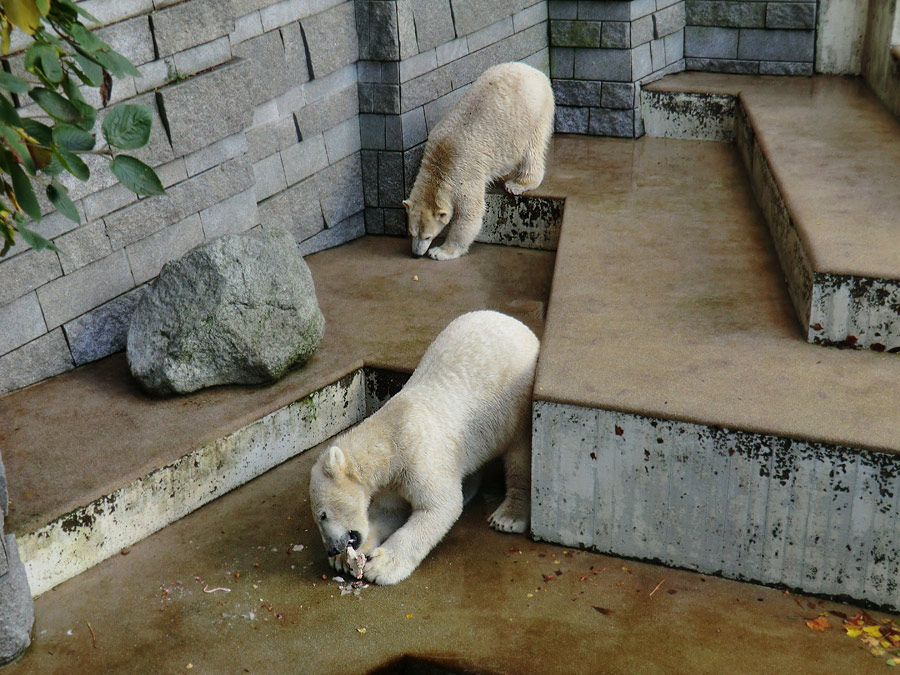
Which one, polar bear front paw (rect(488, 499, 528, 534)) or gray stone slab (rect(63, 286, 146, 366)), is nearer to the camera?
polar bear front paw (rect(488, 499, 528, 534))

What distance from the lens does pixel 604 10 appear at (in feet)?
20.2

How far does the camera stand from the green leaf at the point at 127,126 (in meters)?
2.33

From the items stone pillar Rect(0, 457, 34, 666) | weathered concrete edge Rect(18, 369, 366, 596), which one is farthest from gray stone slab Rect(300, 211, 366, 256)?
stone pillar Rect(0, 457, 34, 666)

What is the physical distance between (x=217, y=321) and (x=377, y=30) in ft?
7.09

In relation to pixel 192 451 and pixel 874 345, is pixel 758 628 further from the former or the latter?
pixel 192 451

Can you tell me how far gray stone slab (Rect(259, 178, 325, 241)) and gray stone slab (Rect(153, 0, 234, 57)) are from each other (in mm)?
952

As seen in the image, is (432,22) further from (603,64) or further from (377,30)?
(603,64)

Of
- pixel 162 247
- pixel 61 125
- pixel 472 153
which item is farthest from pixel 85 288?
pixel 472 153

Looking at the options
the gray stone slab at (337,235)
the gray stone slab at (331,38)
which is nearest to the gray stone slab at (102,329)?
the gray stone slab at (337,235)

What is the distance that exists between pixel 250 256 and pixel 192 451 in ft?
2.75

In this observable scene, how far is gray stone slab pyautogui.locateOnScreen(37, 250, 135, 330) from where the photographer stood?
3.80 metres

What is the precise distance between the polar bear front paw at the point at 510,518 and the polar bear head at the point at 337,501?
1.80ft

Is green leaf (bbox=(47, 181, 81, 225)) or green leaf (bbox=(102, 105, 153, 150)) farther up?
green leaf (bbox=(102, 105, 153, 150))

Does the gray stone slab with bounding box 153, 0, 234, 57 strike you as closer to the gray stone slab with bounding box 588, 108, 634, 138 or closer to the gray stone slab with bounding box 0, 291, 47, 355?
the gray stone slab with bounding box 0, 291, 47, 355
